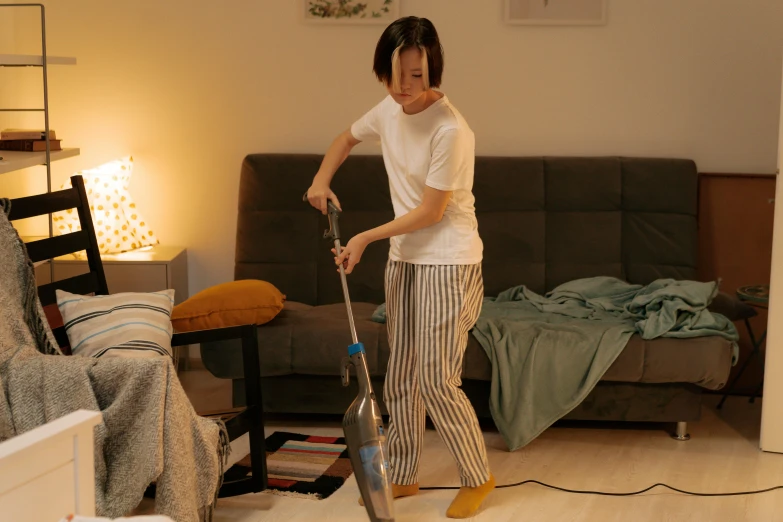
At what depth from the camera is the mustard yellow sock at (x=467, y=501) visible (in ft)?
9.09

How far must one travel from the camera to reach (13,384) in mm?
2281

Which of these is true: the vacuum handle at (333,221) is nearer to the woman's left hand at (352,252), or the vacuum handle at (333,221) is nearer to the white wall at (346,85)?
the woman's left hand at (352,252)

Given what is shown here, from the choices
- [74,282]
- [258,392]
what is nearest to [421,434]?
[258,392]

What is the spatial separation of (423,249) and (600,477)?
1.01 metres

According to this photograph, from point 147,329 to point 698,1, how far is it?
104 inches

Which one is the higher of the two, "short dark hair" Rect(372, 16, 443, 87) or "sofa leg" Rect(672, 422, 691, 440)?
"short dark hair" Rect(372, 16, 443, 87)

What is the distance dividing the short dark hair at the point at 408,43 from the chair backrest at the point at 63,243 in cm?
107

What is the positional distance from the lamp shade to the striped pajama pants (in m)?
1.61

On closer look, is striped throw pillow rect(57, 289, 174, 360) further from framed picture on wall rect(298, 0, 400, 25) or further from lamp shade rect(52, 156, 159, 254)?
framed picture on wall rect(298, 0, 400, 25)

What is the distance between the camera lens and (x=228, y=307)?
328cm

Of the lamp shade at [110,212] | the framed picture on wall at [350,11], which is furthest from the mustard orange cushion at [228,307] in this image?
the framed picture on wall at [350,11]

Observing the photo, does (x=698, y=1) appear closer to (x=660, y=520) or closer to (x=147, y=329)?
(x=660, y=520)

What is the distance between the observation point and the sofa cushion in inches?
130

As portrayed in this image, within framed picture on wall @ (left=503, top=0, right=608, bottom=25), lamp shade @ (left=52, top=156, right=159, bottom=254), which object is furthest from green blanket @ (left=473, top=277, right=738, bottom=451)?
lamp shade @ (left=52, top=156, right=159, bottom=254)
